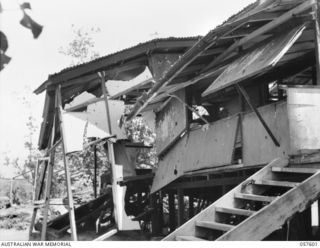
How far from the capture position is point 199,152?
11.2 m

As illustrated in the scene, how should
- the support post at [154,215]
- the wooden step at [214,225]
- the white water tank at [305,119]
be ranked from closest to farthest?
the wooden step at [214,225] → the white water tank at [305,119] → the support post at [154,215]

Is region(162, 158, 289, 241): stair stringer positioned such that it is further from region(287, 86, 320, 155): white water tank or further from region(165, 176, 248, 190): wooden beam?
region(165, 176, 248, 190): wooden beam

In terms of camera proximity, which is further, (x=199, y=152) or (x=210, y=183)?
(x=199, y=152)

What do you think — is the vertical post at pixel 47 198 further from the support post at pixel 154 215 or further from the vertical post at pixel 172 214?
the vertical post at pixel 172 214

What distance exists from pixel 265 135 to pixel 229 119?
1462 millimetres

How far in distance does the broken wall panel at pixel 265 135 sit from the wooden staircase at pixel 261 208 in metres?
0.78

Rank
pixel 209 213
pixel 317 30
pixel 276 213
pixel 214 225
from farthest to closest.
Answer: pixel 317 30
pixel 209 213
pixel 214 225
pixel 276 213

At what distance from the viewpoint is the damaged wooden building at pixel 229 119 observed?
22.7 ft

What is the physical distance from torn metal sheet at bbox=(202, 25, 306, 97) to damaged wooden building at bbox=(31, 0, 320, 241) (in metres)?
0.03

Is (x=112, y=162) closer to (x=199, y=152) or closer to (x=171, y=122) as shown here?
(x=171, y=122)

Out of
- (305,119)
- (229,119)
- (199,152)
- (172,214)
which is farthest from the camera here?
(172,214)

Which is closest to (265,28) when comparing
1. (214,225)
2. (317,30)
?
(317,30)

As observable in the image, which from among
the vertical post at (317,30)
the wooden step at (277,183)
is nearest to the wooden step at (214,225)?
the wooden step at (277,183)

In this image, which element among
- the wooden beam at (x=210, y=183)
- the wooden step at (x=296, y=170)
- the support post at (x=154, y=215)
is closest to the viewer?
the wooden step at (x=296, y=170)
